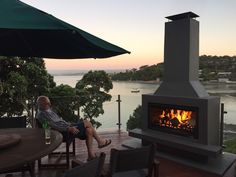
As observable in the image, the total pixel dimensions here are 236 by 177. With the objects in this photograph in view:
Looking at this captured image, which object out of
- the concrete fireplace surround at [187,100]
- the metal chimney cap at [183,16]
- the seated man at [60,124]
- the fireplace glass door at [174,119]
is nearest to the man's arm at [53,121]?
the seated man at [60,124]

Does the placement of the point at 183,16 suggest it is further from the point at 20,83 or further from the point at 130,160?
the point at 20,83

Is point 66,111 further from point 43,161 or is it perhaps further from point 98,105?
point 43,161

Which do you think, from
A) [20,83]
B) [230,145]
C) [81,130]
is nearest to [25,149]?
[81,130]

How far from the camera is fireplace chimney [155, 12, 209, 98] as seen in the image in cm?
457

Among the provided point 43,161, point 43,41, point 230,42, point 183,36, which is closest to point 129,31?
point 230,42

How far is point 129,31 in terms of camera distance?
10.9m

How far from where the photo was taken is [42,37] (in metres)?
2.83

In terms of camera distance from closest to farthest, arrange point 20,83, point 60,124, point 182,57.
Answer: point 60,124 < point 182,57 < point 20,83

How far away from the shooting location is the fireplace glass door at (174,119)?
4.45 metres

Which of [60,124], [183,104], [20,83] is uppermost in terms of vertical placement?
[20,83]

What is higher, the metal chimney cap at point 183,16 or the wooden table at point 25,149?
the metal chimney cap at point 183,16

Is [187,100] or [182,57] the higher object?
[182,57]

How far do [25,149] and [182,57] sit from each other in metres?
3.19

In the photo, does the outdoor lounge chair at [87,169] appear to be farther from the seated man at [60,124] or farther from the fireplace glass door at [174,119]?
the fireplace glass door at [174,119]
